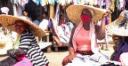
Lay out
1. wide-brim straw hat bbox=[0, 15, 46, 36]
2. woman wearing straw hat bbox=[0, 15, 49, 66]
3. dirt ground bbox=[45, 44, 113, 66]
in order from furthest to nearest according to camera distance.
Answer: dirt ground bbox=[45, 44, 113, 66] → wide-brim straw hat bbox=[0, 15, 46, 36] → woman wearing straw hat bbox=[0, 15, 49, 66]

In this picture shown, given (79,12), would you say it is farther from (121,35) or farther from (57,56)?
(57,56)

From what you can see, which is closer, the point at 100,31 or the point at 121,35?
the point at 121,35

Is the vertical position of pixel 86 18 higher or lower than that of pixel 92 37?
higher

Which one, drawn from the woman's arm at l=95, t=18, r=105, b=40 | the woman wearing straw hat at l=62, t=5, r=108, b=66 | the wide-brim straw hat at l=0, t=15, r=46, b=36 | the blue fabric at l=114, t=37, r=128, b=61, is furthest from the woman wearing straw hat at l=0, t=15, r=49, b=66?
the blue fabric at l=114, t=37, r=128, b=61

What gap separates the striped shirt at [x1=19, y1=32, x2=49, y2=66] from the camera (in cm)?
388

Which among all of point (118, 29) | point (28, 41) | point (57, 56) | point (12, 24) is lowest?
point (57, 56)

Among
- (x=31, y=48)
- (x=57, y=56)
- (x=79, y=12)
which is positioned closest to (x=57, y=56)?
(x=57, y=56)

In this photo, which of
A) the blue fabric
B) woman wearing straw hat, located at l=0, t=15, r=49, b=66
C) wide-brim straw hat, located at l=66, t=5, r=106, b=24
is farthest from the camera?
wide-brim straw hat, located at l=66, t=5, r=106, b=24

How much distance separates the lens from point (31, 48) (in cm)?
393

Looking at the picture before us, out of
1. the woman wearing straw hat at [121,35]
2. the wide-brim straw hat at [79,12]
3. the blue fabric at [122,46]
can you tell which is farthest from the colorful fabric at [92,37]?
the blue fabric at [122,46]

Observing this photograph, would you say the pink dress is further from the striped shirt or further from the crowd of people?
the striped shirt

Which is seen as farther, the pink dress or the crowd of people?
the pink dress

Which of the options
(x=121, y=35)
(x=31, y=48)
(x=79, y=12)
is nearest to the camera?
(x=121, y=35)

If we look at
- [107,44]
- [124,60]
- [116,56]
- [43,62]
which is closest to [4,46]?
[107,44]
